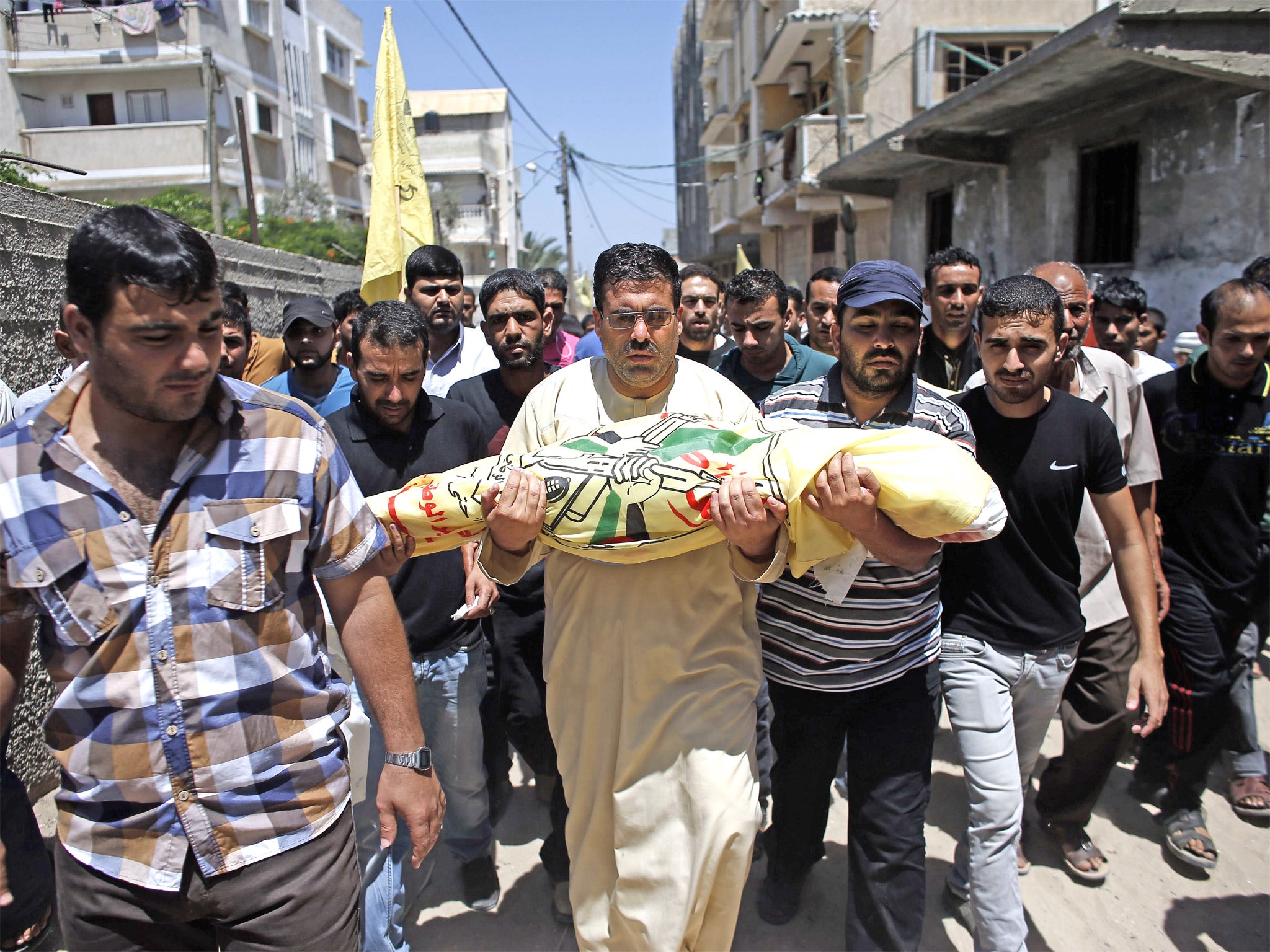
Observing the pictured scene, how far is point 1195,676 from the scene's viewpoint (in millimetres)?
3504

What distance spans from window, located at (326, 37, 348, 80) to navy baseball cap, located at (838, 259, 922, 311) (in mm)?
34451

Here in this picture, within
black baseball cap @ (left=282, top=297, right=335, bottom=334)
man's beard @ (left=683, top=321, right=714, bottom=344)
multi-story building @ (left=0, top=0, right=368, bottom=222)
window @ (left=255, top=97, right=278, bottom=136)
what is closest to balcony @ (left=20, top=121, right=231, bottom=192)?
multi-story building @ (left=0, top=0, right=368, bottom=222)

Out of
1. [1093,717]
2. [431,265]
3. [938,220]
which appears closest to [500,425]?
[431,265]

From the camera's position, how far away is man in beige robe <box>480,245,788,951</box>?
220cm

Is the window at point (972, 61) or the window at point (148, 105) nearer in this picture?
the window at point (972, 61)

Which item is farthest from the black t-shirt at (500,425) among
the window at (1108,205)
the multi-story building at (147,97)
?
the multi-story building at (147,97)

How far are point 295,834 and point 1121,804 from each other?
3467mm

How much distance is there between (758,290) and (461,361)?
160cm

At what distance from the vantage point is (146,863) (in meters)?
1.67

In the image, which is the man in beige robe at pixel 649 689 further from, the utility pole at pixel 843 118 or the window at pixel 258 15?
the window at pixel 258 15

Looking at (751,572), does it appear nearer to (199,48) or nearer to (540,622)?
(540,622)

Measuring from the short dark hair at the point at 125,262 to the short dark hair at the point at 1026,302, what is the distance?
7.62 feet

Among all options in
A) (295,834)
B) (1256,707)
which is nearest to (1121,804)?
(1256,707)

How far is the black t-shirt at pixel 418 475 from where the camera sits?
2.96 m
